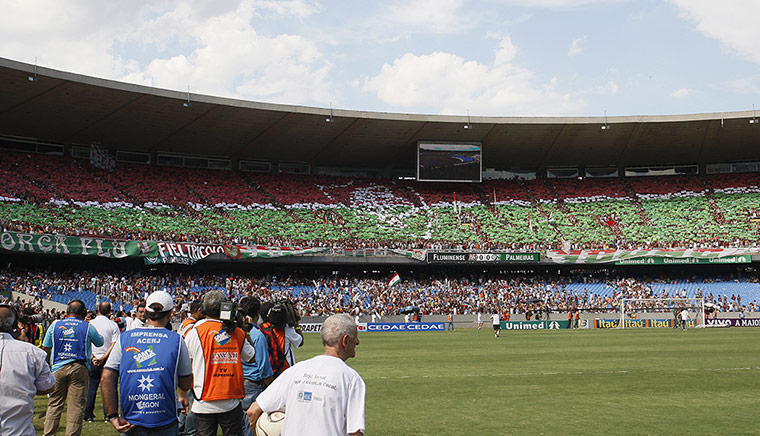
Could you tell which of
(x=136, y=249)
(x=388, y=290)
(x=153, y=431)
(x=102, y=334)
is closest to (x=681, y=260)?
(x=388, y=290)

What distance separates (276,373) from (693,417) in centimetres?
730

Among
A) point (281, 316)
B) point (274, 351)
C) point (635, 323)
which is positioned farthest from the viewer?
point (635, 323)

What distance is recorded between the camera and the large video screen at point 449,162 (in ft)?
193

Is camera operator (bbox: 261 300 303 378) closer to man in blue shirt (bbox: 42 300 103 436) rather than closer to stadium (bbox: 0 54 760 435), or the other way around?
man in blue shirt (bbox: 42 300 103 436)

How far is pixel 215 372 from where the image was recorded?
6.76 meters

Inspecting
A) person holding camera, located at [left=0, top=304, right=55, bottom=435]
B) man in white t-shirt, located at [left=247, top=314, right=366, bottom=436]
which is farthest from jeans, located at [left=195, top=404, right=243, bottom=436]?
man in white t-shirt, located at [left=247, top=314, right=366, bottom=436]

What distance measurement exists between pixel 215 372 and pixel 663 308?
43203 mm

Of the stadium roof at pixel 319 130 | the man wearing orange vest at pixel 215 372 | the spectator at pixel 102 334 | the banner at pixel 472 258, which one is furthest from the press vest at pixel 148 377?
the banner at pixel 472 258

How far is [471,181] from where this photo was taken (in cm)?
5981

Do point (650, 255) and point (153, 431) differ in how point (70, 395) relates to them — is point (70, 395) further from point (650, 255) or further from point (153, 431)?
point (650, 255)

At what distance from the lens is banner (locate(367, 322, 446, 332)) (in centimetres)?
4147

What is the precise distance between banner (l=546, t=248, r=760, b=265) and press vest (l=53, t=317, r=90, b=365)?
45153 mm

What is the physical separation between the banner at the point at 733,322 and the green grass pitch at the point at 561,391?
59.3 feet

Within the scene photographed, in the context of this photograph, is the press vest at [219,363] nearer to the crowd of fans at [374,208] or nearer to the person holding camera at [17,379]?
the person holding camera at [17,379]
